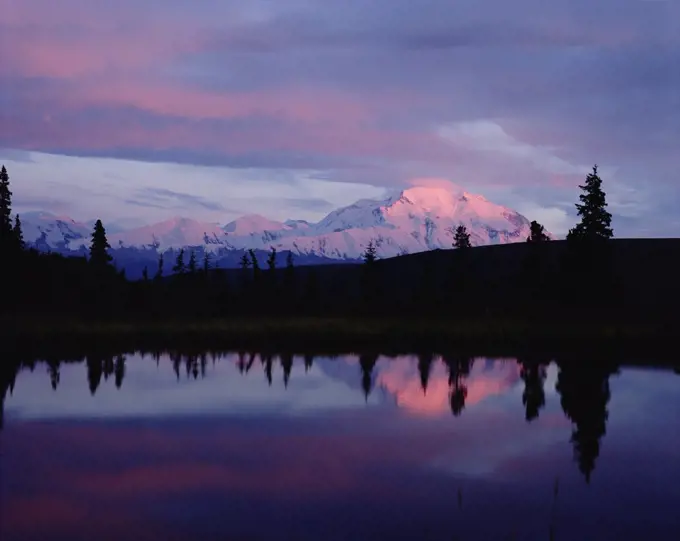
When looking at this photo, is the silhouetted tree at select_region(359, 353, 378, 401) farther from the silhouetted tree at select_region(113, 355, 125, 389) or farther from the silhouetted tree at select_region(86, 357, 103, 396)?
the silhouetted tree at select_region(86, 357, 103, 396)

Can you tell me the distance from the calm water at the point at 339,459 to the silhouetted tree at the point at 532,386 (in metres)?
0.22

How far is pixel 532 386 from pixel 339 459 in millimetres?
18058

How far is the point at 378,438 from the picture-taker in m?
23.7

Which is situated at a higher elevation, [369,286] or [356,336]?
[369,286]

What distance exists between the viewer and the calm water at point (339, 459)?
14.9m

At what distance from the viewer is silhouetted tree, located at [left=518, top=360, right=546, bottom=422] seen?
97.6ft

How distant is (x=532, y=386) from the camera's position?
36438 millimetres

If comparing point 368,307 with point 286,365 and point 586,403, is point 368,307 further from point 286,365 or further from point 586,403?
point 586,403

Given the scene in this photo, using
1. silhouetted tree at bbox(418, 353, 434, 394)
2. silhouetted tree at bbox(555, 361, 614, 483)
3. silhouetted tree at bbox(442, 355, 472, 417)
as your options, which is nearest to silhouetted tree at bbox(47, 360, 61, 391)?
silhouetted tree at bbox(418, 353, 434, 394)

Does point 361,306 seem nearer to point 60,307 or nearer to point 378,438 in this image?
point 60,307

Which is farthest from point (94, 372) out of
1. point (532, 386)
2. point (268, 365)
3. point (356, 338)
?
point (356, 338)

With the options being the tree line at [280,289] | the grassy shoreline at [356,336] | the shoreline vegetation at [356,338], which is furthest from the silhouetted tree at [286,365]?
the tree line at [280,289]

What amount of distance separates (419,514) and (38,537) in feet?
22.8

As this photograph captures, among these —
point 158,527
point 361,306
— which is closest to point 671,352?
point 158,527
